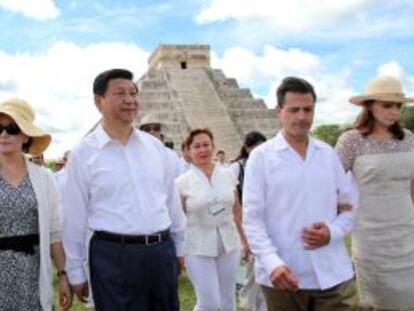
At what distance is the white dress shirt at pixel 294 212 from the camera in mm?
4238

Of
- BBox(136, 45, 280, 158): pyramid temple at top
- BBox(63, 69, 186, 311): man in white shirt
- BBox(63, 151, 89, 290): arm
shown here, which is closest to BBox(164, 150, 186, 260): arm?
BBox(63, 69, 186, 311): man in white shirt

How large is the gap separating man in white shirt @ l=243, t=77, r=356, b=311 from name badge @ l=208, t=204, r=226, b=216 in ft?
7.60

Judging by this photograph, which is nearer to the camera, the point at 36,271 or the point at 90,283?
the point at 36,271

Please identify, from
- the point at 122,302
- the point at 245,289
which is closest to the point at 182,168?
the point at 245,289

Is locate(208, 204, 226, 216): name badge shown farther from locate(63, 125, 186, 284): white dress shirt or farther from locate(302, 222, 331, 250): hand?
locate(302, 222, 331, 250): hand

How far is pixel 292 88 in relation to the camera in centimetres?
432

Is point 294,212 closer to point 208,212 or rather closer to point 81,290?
point 81,290

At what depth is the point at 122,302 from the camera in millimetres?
4531

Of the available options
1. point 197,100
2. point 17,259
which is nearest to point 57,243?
point 17,259

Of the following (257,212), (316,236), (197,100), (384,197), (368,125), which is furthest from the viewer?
(197,100)

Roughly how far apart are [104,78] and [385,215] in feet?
7.42

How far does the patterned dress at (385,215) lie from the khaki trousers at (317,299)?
1.08m

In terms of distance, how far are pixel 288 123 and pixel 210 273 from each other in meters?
2.61

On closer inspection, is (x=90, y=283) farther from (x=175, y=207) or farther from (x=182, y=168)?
(x=182, y=168)
